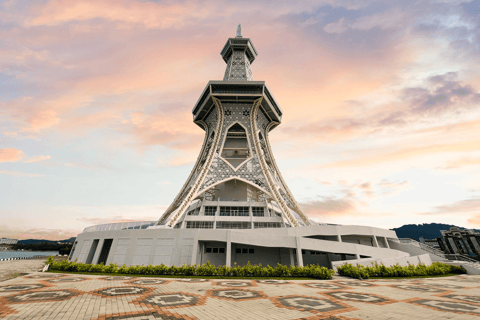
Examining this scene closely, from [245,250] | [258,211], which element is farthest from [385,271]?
[258,211]

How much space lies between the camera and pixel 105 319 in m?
6.57

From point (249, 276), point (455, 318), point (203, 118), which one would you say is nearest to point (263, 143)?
point (203, 118)

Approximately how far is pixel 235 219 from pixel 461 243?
111ft

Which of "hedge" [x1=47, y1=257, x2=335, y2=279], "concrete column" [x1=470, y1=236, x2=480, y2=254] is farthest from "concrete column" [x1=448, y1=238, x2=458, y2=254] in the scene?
"hedge" [x1=47, y1=257, x2=335, y2=279]

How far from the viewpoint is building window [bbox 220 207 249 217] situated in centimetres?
3401

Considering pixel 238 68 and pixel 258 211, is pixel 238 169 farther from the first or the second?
pixel 238 68

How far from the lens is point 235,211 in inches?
1356

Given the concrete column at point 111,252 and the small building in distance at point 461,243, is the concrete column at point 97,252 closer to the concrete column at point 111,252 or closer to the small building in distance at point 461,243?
the concrete column at point 111,252

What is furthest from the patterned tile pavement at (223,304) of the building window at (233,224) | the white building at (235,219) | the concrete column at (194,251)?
the building window at (233,224)

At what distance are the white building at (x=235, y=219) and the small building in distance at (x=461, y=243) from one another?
36.1 ft

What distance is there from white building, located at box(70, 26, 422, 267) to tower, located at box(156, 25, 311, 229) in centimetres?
17

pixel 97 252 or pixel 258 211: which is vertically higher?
pixel 258 211

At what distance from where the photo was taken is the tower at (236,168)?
32281 millimetres

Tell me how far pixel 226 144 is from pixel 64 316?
40.4m
